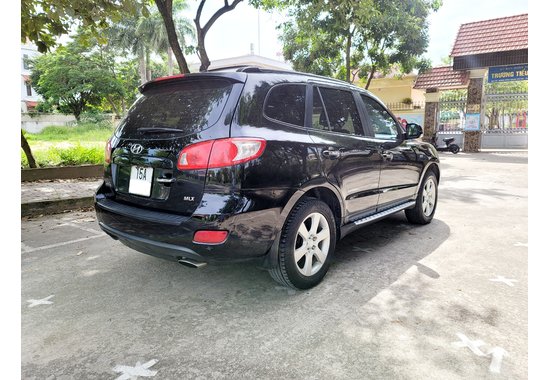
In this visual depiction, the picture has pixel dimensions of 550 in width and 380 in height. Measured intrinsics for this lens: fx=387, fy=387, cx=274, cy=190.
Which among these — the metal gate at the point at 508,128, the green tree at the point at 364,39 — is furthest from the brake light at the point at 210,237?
the metal gate at the point at 508,128

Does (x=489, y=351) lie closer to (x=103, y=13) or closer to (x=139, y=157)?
(x=139, y=157)

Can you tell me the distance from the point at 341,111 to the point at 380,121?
0.82m

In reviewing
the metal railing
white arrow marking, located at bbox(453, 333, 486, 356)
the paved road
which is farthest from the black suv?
the metal railing

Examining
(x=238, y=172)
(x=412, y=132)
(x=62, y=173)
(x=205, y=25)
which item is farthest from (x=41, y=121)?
(x=238, y=172)

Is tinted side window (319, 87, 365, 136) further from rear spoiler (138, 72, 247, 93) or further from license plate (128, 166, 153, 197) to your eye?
license plate (128, 166, 153, 197)

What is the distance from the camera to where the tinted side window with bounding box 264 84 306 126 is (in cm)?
288

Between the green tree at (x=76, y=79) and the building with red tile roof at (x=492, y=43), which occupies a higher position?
the green tree at (x=76, y=79)

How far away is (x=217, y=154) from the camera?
2516 millimetres

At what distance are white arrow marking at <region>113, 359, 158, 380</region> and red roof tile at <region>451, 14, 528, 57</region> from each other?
19.3m

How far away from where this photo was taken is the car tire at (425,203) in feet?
16.4

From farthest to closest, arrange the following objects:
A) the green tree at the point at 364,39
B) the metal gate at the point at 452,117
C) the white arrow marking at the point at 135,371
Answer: the metal gate at the point at 452,117, the green tree at the point at 364,39, the white arrow marking at the point at 135,371

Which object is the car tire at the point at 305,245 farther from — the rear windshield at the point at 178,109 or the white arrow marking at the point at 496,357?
the white arrow marking at the point at 496,357

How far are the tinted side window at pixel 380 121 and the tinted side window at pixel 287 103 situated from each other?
45.4 inches
